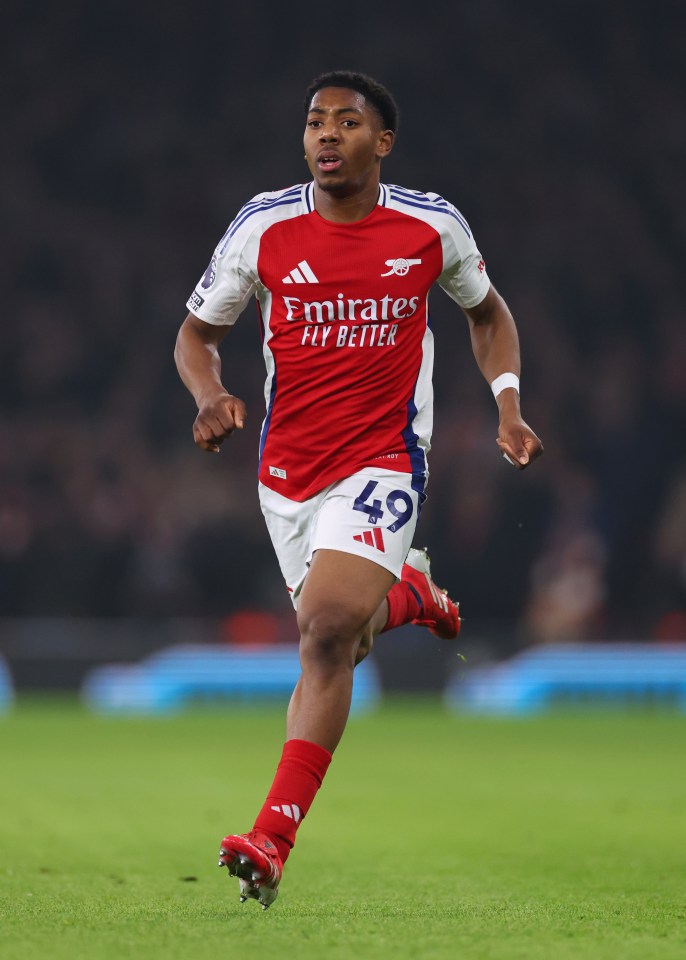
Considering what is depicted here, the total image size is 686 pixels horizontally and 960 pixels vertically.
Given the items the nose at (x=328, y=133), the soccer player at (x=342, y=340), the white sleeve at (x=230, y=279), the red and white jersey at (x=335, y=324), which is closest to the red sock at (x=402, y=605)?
the soccer player at (x=342, y=340)

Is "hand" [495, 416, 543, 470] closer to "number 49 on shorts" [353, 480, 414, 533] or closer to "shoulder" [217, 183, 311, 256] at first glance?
"number 49 on shorts" [353, 480, 414, 533]

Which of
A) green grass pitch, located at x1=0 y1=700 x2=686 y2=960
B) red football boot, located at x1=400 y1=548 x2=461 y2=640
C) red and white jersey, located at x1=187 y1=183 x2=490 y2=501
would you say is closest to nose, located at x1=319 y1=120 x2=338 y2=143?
red and white jersey, located at x1=187 y1=183 x2=490 y2=501

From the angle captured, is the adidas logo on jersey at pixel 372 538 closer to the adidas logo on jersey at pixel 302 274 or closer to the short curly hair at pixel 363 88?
the adidas logo on jersey at pixel 302 274

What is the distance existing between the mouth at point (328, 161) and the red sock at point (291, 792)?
5.74ft

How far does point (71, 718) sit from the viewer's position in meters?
13.1

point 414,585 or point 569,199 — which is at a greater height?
point 569,199

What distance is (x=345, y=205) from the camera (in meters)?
4.89

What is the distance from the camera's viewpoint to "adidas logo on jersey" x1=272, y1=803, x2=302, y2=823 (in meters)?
4.25

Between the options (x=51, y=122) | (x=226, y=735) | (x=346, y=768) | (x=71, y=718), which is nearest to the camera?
(x=346, y=768)

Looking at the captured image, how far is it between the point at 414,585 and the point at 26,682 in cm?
997

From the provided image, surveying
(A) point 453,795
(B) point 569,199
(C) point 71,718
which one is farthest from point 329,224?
(B) point 569,199

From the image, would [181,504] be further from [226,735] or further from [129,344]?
[226,735]

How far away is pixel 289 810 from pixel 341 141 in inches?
80.2

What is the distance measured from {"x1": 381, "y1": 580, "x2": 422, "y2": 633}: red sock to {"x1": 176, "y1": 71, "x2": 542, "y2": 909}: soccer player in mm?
345
